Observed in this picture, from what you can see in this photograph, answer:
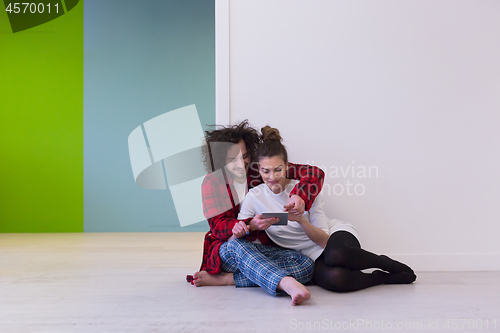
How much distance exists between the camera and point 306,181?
64.9 inches

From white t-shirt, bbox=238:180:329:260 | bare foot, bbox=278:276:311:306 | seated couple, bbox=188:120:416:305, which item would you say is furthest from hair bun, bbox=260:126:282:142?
bare foot, bbox=278:276:311:306

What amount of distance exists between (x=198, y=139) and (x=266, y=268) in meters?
2.80

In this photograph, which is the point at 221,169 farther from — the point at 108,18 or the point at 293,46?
the point at 108,18

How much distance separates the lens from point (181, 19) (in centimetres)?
397

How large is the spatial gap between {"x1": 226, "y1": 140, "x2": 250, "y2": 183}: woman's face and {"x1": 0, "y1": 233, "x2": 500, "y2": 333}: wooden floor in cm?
49

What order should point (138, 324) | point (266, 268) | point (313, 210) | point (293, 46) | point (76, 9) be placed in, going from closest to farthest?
point (138, 324) < point (266, 268) < point (313, 210) < point (293, 46) < point (76, 9)

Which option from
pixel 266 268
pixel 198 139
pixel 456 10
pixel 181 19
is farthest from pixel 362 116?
pixel 181 19

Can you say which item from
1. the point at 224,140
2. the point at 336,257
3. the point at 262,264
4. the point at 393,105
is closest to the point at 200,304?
the point at 262,264

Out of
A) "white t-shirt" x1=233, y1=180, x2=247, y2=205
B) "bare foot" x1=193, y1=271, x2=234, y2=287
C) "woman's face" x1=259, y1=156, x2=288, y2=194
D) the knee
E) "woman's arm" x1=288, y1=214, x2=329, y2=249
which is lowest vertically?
"bare foot" x1=193, y1=271, x2=234, y2=287

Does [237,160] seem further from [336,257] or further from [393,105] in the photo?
[393,105]

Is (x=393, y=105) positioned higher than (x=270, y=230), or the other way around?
(x=393, y=105)

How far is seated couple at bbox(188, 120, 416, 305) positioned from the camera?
153cm

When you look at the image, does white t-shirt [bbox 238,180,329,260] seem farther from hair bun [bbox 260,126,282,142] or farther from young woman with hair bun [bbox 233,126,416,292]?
hair bun [bbox 260,126,282,142]

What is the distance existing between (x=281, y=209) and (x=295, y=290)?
40 cm
